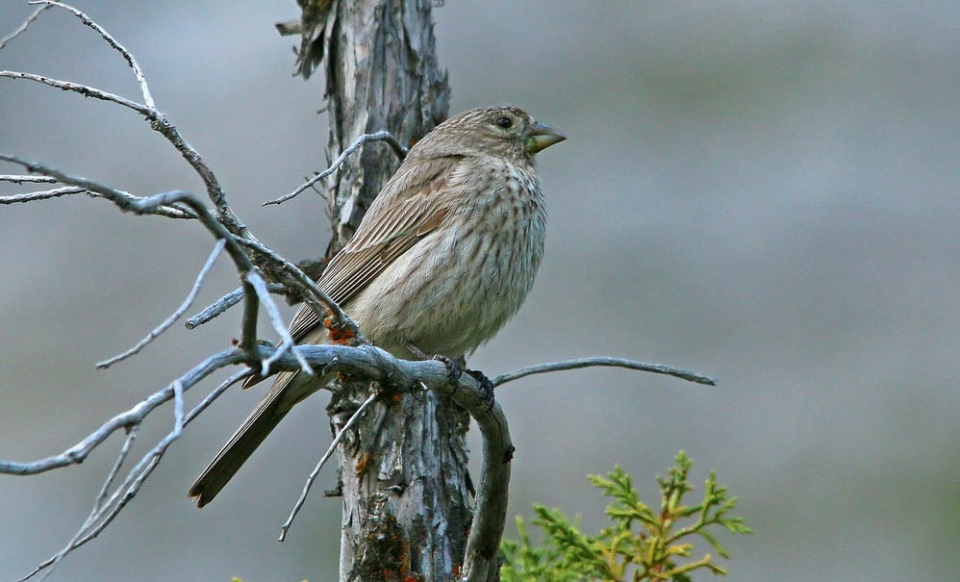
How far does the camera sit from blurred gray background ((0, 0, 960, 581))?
902 centimetres

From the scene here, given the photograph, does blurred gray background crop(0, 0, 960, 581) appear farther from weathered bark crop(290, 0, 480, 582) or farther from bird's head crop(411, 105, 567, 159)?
weathered bark crop(290, 0, 480, 582)

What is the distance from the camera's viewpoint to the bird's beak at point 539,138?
18.1 ft

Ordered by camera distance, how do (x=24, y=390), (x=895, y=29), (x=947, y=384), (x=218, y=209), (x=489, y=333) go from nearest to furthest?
(x=218, y=209)
(x=489, y=333)
(x=24, y=390)
(x=947, y=384)
(x=895, y=29)

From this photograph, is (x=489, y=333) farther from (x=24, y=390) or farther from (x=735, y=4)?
(x=735, y=4)

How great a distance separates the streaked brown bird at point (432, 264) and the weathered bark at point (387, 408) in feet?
0.62

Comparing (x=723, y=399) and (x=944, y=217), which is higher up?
(x=944, y=217)

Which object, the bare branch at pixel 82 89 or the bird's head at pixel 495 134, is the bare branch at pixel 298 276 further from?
the bird's head at pixel 495 134

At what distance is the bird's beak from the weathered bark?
1.67 ft

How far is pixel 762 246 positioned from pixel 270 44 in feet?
15.7

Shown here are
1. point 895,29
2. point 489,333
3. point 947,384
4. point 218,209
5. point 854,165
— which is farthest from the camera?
point 895,29

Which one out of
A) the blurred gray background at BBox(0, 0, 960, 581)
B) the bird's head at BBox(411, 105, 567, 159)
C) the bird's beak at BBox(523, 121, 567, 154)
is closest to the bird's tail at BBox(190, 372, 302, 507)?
the bird's head at BBox(411, 105, 567, 159)

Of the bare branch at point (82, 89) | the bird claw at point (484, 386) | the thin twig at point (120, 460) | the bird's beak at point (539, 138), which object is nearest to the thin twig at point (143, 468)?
the thin twig at point (120, 460)

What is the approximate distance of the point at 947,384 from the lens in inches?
404

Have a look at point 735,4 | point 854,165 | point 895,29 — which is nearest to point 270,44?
point 735,4
